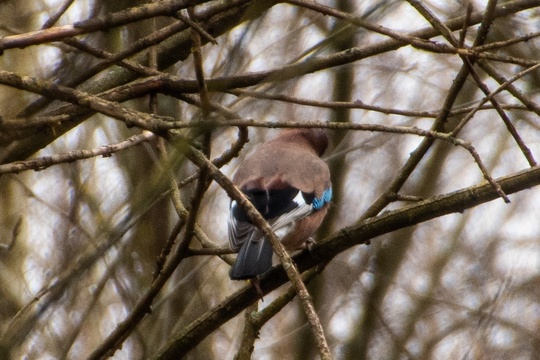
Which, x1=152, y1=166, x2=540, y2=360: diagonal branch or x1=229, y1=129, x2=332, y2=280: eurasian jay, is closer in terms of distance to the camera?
x1=152, y1=166, x2=540, y2=360: diagonal branch

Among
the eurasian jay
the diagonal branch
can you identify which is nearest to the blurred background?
the eurasian jay

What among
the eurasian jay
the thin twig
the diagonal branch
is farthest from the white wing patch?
the thin twig

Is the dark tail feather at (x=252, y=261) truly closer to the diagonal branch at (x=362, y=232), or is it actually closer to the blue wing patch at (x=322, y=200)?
the diagonal branch at (x=362, y=232)

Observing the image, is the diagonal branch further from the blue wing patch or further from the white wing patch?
the blue wing patch

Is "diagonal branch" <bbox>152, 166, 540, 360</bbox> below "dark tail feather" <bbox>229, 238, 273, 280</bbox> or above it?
below

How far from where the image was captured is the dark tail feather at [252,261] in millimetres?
4051

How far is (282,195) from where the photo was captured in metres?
5.27

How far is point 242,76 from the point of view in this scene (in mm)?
3748

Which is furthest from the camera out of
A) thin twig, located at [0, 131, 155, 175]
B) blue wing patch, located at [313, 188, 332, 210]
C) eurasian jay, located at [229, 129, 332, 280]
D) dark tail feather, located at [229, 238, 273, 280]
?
blue wing patch, located at [313, 188, 332, 210]

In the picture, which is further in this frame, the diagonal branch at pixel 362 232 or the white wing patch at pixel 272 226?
the white wing patch at pixel 272 226

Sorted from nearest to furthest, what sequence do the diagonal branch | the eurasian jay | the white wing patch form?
the diagonal branch → the white wing patch → the eurasian jay

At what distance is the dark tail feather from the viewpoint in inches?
159

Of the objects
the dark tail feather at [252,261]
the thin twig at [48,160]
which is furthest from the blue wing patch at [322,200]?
the thin twig at [48,160]

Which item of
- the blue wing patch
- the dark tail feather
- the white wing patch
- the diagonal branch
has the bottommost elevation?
the diagonal branch
